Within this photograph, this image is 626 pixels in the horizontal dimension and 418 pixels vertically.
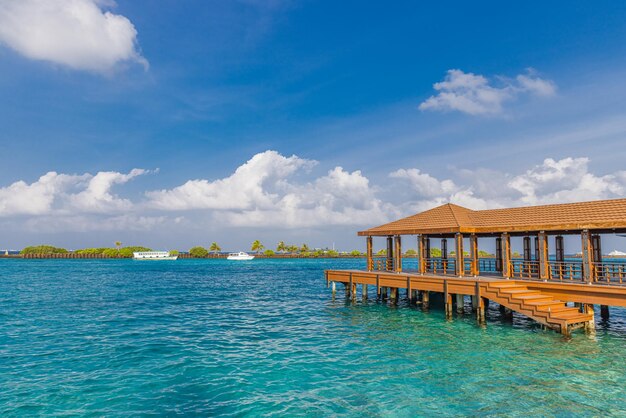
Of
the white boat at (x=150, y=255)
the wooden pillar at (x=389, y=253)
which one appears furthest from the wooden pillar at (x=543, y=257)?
the white boat at (x=150, y=255)

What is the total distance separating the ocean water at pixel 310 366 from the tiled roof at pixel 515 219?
17.3 feet

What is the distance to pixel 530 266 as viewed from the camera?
899 inches

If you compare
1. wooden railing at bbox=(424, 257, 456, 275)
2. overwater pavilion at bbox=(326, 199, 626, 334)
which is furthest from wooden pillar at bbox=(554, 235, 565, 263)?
wooden railing at bbox=(424, 257, 456, 275)

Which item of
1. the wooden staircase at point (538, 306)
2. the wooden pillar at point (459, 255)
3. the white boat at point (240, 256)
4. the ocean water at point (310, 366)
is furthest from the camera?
the white boat at point (240, 256)

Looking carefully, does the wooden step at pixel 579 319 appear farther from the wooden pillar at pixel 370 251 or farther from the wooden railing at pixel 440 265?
the wooden pillar at pixel 370 251

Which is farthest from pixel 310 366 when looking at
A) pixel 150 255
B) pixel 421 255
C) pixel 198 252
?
pixel 198 252

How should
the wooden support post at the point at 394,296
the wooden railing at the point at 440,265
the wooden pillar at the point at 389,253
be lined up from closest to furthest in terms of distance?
1. the wooden railing at the point at 440,265
2. the wooden support post at the point at 394,296
3. the wooden pillar at the point at 389,253

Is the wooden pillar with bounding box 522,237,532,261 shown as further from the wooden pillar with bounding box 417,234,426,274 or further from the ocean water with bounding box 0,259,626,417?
the wooden pillar with bounding box 417,234,426,274

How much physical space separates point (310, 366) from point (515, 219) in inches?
629

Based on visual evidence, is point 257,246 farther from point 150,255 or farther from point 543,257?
point 543,257

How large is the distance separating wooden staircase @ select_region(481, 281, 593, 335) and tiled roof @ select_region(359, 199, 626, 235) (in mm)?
3503

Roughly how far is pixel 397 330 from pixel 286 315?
8.47 m

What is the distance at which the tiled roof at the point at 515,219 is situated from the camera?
18.9 metres

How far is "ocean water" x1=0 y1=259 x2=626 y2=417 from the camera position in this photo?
35.0 feet
